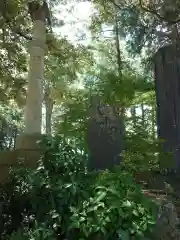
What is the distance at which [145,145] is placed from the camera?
25.4 ft

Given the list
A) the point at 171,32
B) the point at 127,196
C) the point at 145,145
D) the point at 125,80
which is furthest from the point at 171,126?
the point at 127,196

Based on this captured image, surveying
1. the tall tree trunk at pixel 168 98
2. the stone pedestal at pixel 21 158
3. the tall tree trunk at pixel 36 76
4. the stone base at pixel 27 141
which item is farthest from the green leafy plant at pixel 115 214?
the tall tree trunk at pixel 168 98

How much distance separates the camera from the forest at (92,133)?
3426 mm

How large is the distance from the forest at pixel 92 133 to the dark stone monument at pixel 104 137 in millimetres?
19

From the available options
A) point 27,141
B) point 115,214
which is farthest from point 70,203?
point 27,141

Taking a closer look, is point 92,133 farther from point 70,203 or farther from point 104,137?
point 70,203

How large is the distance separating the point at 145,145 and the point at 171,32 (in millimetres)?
3629

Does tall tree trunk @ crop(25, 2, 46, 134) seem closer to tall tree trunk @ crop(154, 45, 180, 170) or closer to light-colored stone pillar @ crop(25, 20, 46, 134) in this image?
Answer: light-colored stone pillar @ crop(25, 20, 46, 134)

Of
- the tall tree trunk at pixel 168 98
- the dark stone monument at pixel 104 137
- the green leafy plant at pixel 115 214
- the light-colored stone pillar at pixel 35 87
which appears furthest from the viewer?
the tall tree trunk at pixel 168 98

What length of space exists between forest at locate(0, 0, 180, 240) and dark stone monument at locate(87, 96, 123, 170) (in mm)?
19

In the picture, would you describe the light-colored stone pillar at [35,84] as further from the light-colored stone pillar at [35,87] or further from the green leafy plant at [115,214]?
the green leafy plant at [115,214]

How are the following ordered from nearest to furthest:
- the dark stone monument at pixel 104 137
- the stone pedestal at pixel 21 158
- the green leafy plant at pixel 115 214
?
the green leafy plant at pixel 115 214 → the stone pedestal at pixel 21 158 → the dark stone monument at pixel 104 137

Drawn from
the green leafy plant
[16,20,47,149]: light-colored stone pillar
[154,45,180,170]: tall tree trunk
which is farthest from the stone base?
[154,45,180,170]: tall tree trunk

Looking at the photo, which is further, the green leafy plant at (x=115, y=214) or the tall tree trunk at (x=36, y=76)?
the tall tree trunk at (x=36, y=76)
